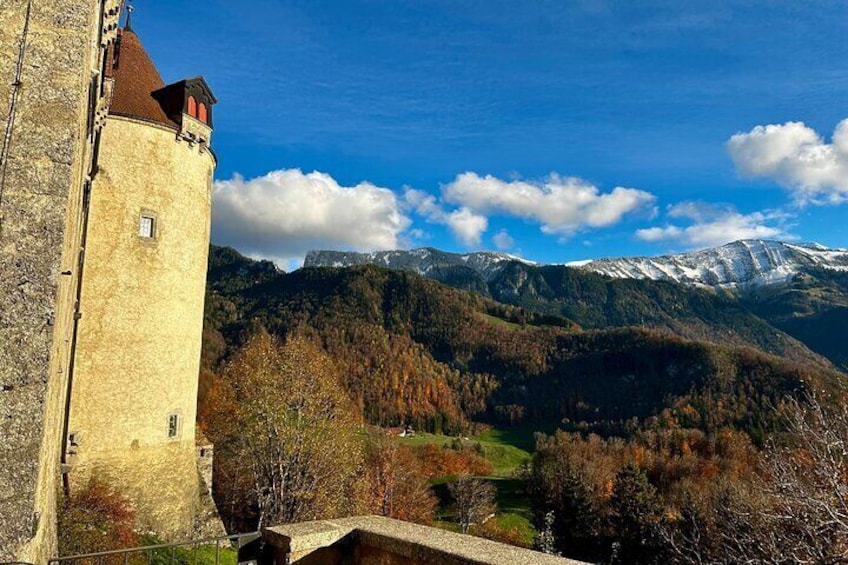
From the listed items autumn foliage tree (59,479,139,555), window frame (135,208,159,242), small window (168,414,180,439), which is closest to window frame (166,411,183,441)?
small window (168,414,180,439)

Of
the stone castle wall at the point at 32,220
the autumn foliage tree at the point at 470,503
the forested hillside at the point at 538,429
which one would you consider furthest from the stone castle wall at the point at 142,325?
the autumn foliage tree at the point at 470,503

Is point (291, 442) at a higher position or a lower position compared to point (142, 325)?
lower

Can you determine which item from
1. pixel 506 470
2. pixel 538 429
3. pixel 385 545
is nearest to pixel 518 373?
pixel 538 429

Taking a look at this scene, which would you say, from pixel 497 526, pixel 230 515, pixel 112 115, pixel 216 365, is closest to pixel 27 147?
pixel 112 115

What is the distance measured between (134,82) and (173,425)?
11.0 m

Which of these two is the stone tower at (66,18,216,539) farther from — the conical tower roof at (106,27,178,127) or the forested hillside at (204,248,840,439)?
the forested hillside at (204,248,840,439)

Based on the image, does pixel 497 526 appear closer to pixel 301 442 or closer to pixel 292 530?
pixel 301 442

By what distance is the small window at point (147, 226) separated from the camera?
1836 centimetres

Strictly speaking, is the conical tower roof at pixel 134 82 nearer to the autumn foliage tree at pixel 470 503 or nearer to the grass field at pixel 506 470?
the grass field at pixel 506 470

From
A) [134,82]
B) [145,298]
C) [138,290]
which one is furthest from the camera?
[134,82]

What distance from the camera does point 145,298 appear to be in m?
18.3

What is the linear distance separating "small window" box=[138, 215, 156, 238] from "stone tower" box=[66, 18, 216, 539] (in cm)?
4

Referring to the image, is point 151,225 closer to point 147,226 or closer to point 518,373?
point 147,226

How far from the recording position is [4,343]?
6.67m
